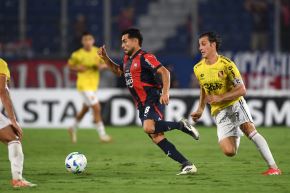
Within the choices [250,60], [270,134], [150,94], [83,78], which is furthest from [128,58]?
[250,60]

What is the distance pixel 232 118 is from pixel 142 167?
1892mm

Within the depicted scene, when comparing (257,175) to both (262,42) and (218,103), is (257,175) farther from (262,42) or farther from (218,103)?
(262,42)

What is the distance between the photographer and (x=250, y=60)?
968 inches

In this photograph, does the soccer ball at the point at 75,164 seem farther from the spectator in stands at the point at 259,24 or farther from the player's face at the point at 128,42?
the spectator in stands at the point at 259,24

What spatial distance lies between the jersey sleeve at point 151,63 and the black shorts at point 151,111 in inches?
21.2

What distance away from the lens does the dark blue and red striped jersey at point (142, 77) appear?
1185 centimetres

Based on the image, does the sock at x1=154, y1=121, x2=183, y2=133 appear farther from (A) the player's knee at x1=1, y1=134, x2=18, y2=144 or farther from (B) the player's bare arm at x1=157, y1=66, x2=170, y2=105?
(A) the player's knee at x1=1, y1=134, x2=18, y2=144

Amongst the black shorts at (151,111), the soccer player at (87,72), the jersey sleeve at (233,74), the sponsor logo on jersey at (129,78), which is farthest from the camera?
the soccer player at (87,72)

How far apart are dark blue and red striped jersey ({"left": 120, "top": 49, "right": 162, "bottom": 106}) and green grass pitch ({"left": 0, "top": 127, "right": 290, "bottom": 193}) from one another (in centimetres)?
110

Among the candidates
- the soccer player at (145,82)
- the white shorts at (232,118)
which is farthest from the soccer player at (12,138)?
the white shorts at (232,118)

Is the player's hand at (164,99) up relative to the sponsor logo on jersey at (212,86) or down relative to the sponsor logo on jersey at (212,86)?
down

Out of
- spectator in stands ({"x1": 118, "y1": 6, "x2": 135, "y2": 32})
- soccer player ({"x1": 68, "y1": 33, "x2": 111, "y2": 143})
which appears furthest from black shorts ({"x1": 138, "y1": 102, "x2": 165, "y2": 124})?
spectator in stands ({"x1": 118, "y1": 6, "x2": 135, "y2": 32})

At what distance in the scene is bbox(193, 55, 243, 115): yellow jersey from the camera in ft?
37.0

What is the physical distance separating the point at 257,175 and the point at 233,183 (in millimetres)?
1017
